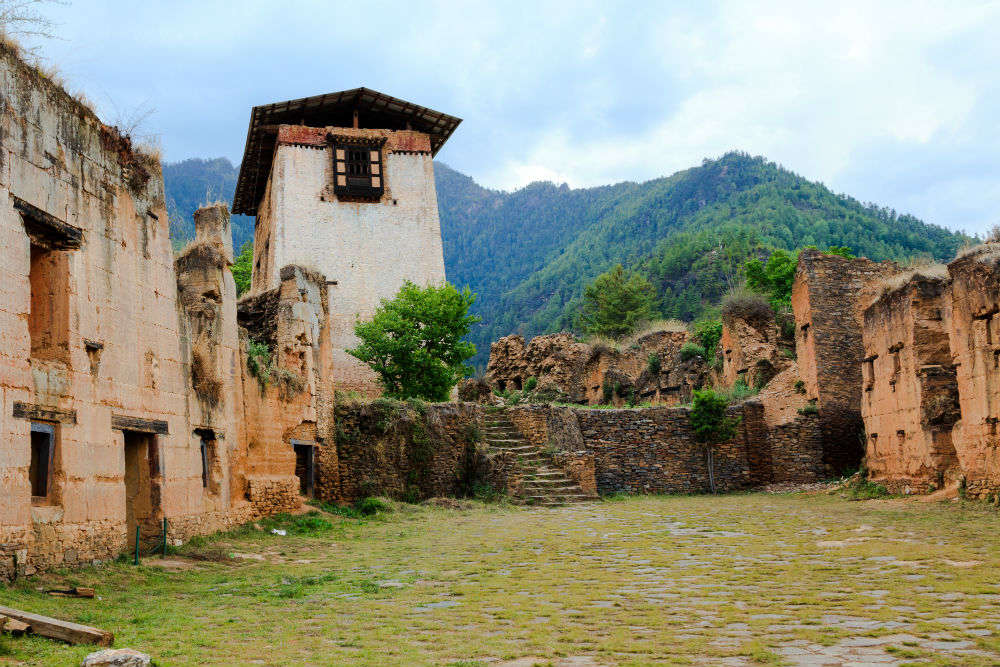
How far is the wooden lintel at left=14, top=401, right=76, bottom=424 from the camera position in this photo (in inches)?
334

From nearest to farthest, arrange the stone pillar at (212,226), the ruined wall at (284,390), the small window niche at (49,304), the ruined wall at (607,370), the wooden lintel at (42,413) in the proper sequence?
the wooden lintel at (42,413) → the small window niche at (49,304) → the stone pillar at (212,226) → the ruined wall at (284,390) → the ruined wall at (607,370)

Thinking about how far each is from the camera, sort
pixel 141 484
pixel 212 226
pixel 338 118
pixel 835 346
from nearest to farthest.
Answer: pixel 141 484 < pixel 212 226 < pixel 835 346 < pixel 338 118

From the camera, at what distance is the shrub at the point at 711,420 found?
24.0m

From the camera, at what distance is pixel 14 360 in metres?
8.52

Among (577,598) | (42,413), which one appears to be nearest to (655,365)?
(577,598)

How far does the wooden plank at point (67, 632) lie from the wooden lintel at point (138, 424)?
4623 mm

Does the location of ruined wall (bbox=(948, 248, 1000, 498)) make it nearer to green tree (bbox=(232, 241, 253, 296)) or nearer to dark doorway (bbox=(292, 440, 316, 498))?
dark doorway (bbox=(292, 440, 316, 498))

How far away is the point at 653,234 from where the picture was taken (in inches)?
3300

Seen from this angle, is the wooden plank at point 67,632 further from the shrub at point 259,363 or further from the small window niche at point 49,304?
the shrub at point 259,363

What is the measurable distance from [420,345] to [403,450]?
29.1ft

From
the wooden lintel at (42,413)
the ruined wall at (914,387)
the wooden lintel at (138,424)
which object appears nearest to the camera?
the wooden lintel at (42,413)

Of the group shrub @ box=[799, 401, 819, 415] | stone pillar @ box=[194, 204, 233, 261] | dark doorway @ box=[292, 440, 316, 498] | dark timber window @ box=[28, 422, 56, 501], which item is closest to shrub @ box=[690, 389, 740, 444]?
shrub @ box=[799, 401, 819, 415]

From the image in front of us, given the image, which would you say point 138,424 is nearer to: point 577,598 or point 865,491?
point 577,598

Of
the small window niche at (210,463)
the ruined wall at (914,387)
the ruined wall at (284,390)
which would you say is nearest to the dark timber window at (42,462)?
the small window niche at (210,463)
